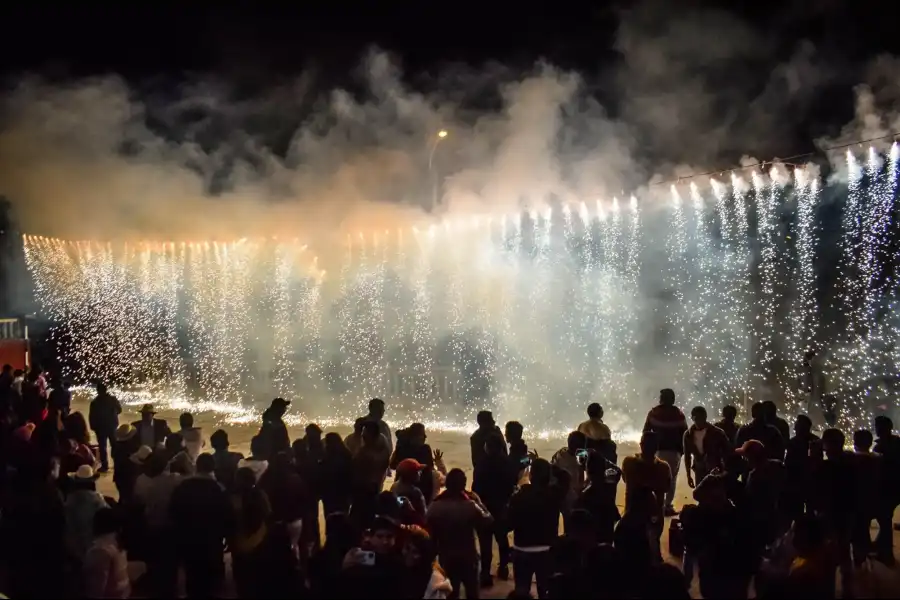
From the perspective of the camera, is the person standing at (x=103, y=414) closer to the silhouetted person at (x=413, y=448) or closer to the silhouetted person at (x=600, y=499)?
the silhouetted person at (x=413, y=448)

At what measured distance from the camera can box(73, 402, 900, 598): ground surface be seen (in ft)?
16.3

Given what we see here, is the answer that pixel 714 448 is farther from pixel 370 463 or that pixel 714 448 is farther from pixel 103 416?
pixel 103 416

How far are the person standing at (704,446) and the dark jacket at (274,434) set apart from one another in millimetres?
3682

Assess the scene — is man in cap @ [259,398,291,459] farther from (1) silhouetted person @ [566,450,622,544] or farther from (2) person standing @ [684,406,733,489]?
(2) person standing @ [684,406,733,489]

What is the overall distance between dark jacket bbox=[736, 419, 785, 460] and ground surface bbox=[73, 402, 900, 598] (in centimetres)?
103

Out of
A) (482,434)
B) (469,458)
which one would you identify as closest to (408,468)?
(482,434)

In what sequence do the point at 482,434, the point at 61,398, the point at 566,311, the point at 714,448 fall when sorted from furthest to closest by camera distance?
the point at 566,311
the point at 61,398
the point at 714,448
the point at 482,434

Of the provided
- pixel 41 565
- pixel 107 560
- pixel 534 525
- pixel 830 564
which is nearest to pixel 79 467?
pixel 41 565

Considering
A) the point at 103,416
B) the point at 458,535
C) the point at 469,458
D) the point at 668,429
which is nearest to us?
the point at 458,535

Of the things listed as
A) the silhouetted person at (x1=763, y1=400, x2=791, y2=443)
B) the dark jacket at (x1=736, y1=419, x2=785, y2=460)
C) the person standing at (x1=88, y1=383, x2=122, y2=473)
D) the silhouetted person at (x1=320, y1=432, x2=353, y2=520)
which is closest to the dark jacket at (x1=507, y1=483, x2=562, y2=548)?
the silhouetted person at (x1=320, y1=432, x2=353, y2=520)

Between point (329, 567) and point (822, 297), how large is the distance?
17.8m

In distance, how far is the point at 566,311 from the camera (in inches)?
679

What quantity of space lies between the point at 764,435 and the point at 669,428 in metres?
0.93

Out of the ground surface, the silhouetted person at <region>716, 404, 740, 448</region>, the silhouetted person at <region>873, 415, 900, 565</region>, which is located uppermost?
the silhouetted person at <region>716, 404, 740, 448</region>
